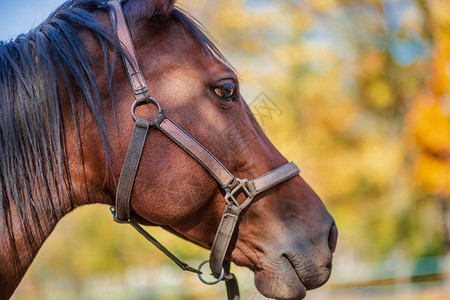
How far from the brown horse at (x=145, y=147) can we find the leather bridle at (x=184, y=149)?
33mm

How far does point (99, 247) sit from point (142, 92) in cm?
1342

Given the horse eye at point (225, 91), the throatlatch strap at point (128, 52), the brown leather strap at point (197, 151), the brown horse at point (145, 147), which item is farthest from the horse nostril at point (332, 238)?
the throatlatch strap at point (128, 52)

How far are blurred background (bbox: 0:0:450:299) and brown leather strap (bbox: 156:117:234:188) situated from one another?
9.60 m

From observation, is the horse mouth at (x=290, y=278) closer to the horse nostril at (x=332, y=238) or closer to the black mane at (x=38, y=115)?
the horse nostril at (x=332, y=238)

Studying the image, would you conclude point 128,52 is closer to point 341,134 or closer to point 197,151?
point 197,151

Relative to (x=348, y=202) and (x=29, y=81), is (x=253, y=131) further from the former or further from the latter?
(x=348, y=202)

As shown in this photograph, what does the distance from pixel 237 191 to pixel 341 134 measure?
12201 mm

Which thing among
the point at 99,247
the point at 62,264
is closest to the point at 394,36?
the point at 99,247

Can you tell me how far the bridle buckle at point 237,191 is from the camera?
199cm

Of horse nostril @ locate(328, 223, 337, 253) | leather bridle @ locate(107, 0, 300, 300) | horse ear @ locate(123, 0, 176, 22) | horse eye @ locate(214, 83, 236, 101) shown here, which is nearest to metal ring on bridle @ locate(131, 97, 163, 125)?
leather bridle @ locate(107, 0, 300, 300)

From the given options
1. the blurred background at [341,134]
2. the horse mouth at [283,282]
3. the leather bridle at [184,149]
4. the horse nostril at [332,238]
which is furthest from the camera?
the blurred background at [341,134]

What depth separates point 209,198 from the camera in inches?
79.1

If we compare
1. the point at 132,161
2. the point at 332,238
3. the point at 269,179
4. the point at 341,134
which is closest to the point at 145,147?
the point at 132,161

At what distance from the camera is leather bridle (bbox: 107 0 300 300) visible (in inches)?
74.7
